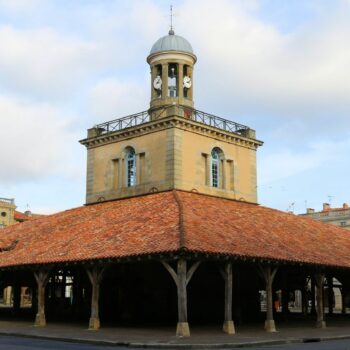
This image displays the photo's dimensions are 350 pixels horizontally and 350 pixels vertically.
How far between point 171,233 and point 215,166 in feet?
37.7

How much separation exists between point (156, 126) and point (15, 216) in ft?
160

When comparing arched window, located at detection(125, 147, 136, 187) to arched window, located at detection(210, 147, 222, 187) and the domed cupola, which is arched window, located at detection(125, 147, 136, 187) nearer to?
the domed cupola

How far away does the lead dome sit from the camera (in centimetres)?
Result: 3258

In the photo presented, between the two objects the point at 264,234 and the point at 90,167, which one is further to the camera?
the point at 90,167

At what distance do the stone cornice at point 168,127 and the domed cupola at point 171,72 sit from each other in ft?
3.36

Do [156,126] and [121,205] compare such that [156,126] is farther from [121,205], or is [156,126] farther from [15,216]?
[15,216]

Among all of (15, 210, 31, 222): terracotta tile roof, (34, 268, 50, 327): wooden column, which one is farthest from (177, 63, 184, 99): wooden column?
(15, 210, 31, 222): terracotta tile roof

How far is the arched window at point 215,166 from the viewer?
32.2 meters

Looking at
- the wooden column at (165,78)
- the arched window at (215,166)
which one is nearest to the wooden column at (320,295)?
the arched window at (215,166)

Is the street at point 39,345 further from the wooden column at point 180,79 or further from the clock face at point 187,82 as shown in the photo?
the clock face at point 187,82

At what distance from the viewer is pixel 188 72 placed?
108 ft

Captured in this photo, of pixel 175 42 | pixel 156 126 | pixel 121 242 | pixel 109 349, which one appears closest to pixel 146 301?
pixel 121 242

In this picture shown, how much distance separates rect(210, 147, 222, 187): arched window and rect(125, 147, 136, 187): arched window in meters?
4.07

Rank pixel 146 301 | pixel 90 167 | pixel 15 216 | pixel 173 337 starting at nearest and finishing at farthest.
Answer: pixel 173 337 < pixel 146 301 < pixel 90 167 < pixel 15 216
